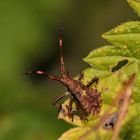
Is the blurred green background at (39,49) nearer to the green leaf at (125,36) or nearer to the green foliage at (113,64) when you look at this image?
the green foliage at (113,64)

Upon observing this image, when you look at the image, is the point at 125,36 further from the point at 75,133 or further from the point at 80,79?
the point at 75,133

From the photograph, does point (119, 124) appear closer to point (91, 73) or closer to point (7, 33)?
point (91, 73)

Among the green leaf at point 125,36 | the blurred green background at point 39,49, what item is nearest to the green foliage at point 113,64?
the green leaf at point 125,36

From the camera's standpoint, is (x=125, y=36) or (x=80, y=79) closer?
(x=125, y=36)

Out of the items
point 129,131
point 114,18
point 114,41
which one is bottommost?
point 129,131

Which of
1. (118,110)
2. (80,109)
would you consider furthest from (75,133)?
(118,110)

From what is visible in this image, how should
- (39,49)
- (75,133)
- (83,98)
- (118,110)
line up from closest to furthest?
(118,110), (75,133), (83,98), (39,49)

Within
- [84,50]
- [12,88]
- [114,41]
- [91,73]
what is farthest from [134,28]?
[84,50]

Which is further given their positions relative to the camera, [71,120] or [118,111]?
[71,120]
